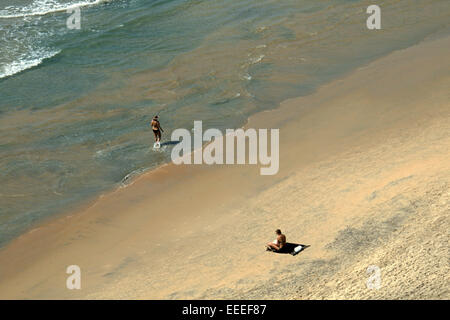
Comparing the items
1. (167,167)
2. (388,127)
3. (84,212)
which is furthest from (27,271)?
(388,127)

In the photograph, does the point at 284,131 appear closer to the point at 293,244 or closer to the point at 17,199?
the point at 293,244

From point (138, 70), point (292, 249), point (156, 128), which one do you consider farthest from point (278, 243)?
point (138, 70)

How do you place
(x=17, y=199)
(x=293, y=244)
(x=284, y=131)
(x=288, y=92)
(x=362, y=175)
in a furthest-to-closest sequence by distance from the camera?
(x=288, y=92), (x=284, y=131), (x=17, y=199), (x=362, y=175), (x=293, y=244)

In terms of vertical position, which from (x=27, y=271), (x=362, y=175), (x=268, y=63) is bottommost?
(x=27, y=271)

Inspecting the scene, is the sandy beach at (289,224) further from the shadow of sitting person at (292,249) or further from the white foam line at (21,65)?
the white foam line at (21,65)

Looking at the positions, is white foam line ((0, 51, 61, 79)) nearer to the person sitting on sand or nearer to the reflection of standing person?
the reflection of standing person

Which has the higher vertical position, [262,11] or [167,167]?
[262,11]

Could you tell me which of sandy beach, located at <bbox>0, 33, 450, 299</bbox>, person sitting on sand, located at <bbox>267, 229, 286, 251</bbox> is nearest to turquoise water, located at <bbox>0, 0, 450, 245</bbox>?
sandy beach, located at <bbox>0, 33, 450, 299</bbox>
